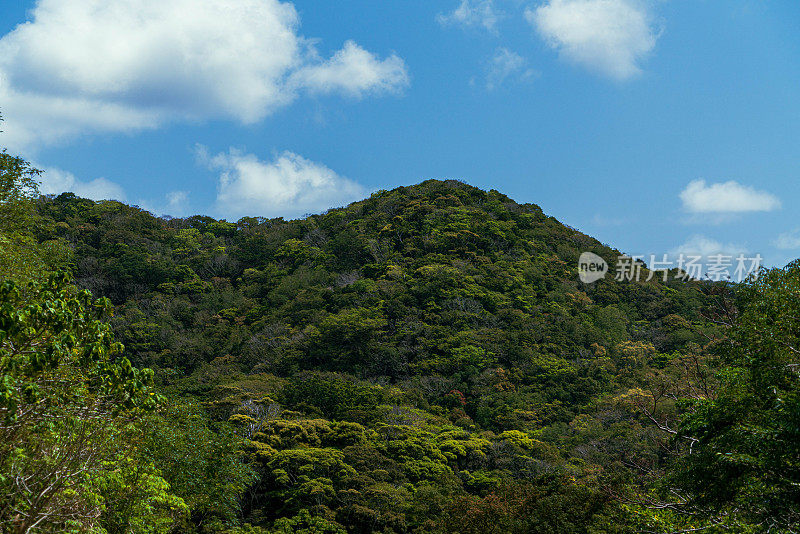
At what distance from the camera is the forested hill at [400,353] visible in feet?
57.7

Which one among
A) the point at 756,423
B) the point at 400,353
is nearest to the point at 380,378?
the point at 400,353

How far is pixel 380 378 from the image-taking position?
3092 cm

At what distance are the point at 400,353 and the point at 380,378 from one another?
2.18 metres

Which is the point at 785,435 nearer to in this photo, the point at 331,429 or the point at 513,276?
the point at 331,429

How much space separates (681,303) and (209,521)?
121 feet

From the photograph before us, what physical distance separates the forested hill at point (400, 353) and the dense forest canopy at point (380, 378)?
0.45 feet

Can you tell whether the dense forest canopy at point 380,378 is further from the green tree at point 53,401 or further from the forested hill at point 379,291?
the forested hill at point 379,291

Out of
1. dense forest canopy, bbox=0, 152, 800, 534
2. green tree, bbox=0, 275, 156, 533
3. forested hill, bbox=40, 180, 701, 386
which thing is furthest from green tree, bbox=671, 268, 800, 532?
forested hill, bbox=40, 180, 701, 386

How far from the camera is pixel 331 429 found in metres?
22.1

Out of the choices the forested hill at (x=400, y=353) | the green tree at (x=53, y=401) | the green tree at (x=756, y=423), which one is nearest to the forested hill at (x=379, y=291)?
the forested hill at (x=400, y=353)

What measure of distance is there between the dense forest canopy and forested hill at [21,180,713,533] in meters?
0.14

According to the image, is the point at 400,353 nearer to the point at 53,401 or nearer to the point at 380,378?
the point at 380,378

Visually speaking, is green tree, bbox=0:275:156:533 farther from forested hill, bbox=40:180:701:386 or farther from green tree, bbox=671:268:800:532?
forested hill, bbox=40:180:701:386

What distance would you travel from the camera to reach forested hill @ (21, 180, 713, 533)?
1759 centimetres
